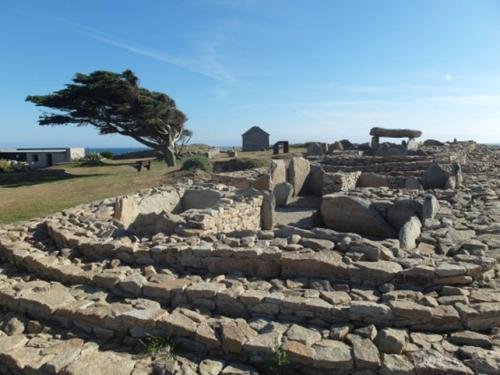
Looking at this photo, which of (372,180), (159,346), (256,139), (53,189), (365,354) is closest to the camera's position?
(365,354)

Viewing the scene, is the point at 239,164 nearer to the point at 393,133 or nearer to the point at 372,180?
the point at 372,180

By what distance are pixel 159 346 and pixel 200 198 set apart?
19.5 ft

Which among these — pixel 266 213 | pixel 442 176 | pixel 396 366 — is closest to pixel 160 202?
pixel 266 213

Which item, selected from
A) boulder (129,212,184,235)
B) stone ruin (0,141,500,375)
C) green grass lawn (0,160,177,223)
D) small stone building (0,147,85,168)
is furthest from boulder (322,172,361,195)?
small stone building (0,147,85,168)

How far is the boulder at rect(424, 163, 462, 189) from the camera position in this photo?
10.7 meters

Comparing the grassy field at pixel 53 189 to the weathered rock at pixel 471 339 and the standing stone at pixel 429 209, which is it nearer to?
the standing stone at pixel 429 209

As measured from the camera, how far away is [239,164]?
21797mm

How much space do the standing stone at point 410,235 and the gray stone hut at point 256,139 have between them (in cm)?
3221

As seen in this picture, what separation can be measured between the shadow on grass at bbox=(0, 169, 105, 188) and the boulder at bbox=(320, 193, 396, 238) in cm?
1754

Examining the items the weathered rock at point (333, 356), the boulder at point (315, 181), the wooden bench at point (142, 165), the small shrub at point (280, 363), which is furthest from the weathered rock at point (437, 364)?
the wooden bench at point (142, 165)

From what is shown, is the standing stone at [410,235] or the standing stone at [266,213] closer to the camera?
the standing stone at [410,235]

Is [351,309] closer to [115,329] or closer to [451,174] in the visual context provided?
[115,329]

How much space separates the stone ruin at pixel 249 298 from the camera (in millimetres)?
3545

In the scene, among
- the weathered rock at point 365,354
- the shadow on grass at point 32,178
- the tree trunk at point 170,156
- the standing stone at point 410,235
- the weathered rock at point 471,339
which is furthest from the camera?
the tree trunk at point 170,156
